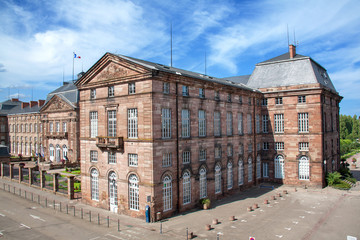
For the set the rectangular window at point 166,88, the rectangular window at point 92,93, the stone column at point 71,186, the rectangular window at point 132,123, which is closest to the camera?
the rectangular window at point 132,123

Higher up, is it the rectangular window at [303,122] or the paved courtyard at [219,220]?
the rectangular window at [303,122]

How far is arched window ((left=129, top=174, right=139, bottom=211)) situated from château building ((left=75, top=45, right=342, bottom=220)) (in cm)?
12

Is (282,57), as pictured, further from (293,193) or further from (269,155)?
(293,193)

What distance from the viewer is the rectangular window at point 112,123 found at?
2809cm

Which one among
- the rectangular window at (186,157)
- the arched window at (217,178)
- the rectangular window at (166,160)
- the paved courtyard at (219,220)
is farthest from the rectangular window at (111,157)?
the arched window at (217,178)

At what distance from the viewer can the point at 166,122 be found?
2634 cm

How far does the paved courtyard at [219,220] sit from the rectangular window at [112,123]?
7.73m

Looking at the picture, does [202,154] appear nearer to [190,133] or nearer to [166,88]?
[190,133]

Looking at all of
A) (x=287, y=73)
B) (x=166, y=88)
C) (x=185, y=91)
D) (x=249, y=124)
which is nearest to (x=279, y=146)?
(x=249, y=124)

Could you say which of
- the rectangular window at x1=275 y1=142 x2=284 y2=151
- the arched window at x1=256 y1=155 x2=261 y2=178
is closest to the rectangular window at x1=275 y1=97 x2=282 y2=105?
the rectangular window at x1=275 y1=142 x2=284 y2=151

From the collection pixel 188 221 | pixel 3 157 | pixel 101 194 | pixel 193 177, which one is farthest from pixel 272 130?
pixel 3 157

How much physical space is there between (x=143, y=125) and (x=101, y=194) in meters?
9.46

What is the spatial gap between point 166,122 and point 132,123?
10.5 feet

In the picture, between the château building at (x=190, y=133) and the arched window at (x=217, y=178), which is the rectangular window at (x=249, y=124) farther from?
the arched window at (x=217, y=178)
